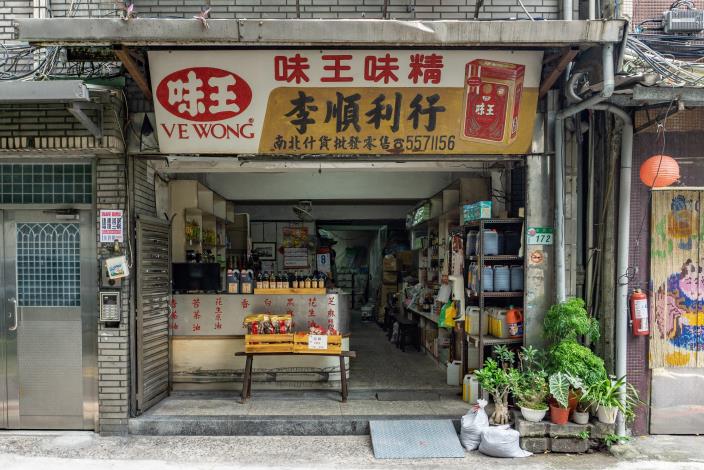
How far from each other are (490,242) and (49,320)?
222 inches

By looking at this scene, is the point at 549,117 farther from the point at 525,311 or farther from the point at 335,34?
the point at 335,34

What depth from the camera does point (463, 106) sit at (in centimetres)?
593

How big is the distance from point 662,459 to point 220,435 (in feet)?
16.4

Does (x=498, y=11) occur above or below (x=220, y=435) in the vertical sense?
above

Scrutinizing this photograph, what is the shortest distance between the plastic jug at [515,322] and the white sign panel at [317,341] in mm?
2413

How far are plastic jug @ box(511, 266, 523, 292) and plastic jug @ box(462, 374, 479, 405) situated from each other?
130 cm

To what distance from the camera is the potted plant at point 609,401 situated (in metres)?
5.62

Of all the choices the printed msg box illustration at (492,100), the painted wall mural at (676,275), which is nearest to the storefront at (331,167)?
the printed msg box illustration at (492,100)

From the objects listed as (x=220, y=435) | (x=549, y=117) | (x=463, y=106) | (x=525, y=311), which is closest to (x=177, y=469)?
(x=220, y=435)

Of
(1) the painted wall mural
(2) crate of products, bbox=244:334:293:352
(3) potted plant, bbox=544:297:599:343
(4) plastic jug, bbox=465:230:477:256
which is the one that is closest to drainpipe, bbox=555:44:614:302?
(3) potted plant, bbox=544:297:599:343

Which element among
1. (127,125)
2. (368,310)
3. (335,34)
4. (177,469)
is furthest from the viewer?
(368,310)

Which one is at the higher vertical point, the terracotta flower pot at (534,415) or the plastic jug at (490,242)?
the plastic jug at (490,242)

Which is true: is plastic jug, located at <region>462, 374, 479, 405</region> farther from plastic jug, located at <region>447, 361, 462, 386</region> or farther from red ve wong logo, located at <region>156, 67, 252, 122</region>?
red ve wong logo, located at <region>156, 67, 252, 122</region>

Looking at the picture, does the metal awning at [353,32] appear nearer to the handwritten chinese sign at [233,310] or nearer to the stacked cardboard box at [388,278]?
the handwritten chinese sign at [233,310]
